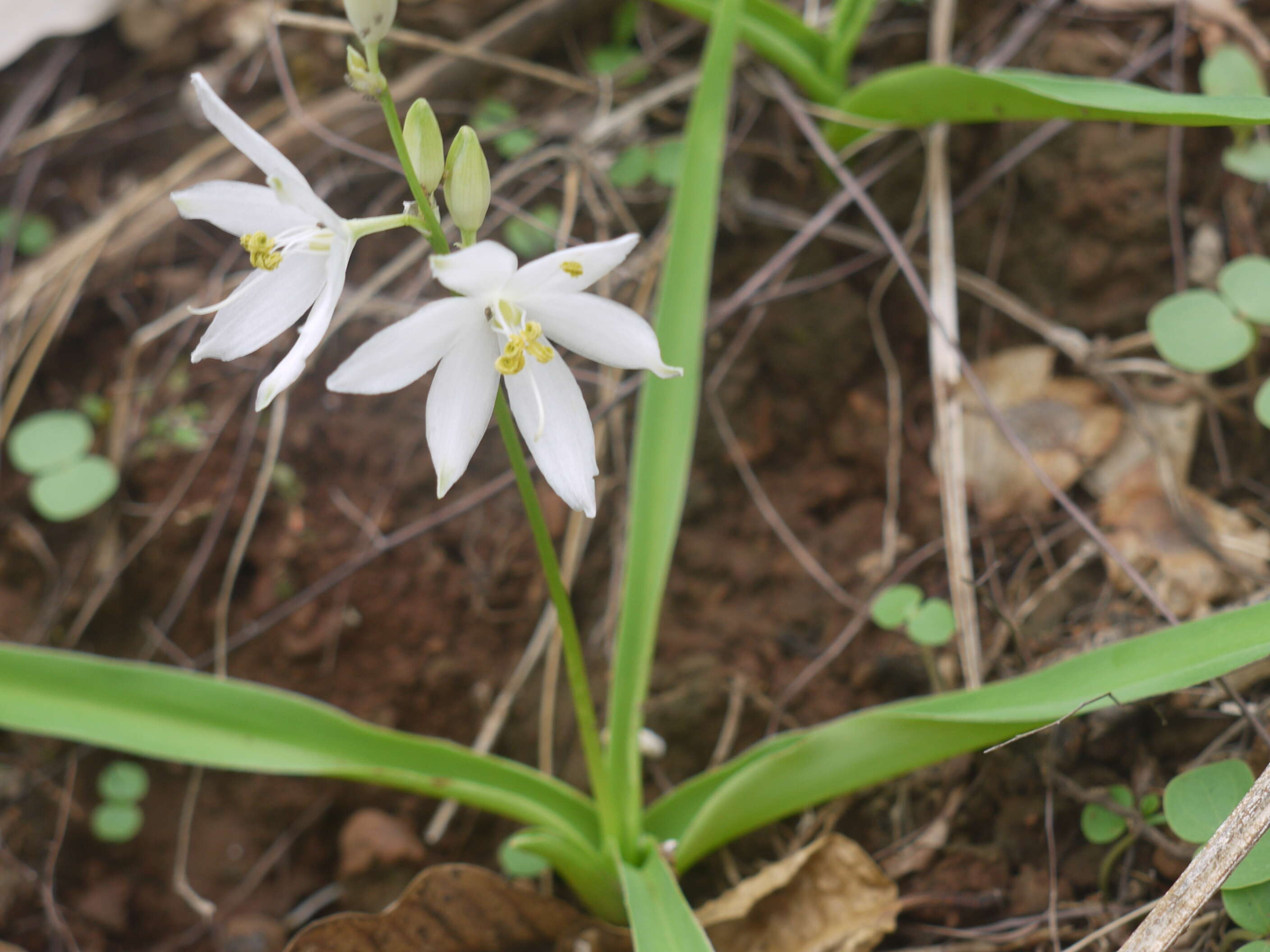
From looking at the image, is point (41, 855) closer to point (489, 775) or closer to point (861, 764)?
point (489, 775)

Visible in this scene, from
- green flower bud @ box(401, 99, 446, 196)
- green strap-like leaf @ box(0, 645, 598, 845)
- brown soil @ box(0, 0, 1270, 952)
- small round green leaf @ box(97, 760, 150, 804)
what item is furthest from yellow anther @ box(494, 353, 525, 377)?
small round green leaf @ box(97, 760, 150, 804)

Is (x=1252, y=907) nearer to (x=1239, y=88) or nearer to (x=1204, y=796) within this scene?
(x=1204, y=796)

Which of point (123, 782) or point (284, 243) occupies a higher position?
point (284, 243)

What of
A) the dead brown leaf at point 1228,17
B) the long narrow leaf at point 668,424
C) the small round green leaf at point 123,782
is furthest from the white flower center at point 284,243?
the dead brown leaf at point 1228,17

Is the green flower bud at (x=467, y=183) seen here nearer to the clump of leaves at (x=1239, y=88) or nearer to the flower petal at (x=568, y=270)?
the flower petal at (x=568, y=270)

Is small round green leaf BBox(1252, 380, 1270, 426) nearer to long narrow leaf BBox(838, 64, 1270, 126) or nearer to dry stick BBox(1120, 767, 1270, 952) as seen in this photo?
long narrow leaf BBox(838, 64, 1270, 126)

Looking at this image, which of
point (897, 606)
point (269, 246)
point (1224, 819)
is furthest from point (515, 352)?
point (1224, 819)

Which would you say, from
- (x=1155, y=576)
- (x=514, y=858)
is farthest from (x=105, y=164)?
(x=1155, y=576)
